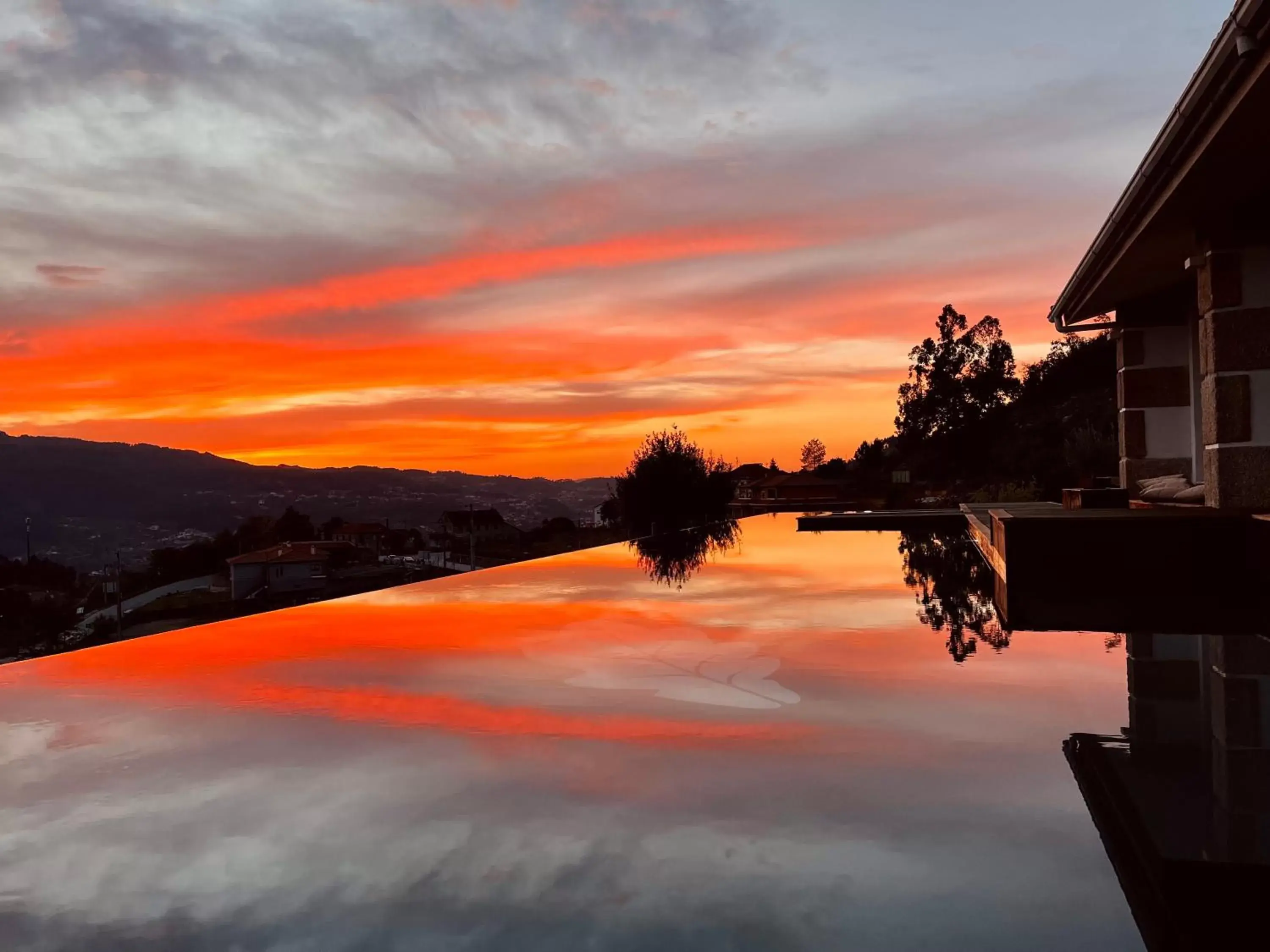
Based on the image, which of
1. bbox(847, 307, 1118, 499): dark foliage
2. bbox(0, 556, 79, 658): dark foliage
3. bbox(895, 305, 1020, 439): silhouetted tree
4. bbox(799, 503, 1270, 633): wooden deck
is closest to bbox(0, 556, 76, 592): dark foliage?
bbox(0, 556, 79, 658): dark foliage

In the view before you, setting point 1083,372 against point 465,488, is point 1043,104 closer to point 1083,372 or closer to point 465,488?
point 1083,372

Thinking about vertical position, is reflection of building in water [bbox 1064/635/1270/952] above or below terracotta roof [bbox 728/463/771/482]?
below

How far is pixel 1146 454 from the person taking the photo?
10.7 m

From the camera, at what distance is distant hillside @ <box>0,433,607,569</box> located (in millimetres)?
62719

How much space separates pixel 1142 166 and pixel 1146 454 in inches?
201

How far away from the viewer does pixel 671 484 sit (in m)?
29.2

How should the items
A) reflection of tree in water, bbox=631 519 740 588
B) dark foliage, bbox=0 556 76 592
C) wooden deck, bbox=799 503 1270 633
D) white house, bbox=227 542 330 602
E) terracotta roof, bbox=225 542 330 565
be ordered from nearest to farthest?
wooden deck, bbox=799 503 1270 633
reflection of tree in water, bbox=631 519 740 588
dark foliage, bbox=0 556 76 592
terracotta roof, bbox=225 542 330 565
white house, bbox=227 542 330 602

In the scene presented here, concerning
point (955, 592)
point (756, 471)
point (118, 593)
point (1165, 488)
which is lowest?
point (118, 593)

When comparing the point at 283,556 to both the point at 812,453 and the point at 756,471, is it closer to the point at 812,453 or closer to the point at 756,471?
the point at 756,471

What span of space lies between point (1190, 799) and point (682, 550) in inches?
474

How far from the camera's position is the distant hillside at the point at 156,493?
206 feet

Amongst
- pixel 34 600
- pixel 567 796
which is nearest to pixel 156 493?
pixel 34 600

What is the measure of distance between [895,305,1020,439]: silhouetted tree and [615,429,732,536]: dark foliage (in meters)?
34.4

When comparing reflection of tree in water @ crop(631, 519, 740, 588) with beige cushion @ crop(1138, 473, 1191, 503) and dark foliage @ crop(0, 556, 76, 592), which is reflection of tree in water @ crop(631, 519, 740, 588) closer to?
beige cushion @ crop(1138, 473, 1191, 503)
